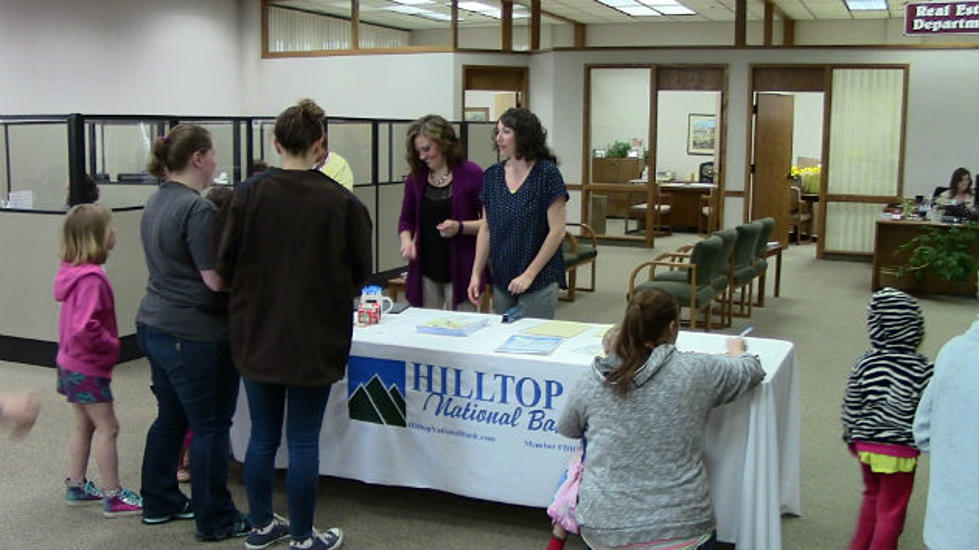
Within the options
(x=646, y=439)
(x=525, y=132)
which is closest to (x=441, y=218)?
(x=525, y=132)

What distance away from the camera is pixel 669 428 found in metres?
2.52

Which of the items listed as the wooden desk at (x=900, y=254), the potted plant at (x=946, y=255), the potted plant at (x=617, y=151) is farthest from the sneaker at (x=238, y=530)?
the potted plant at (x=617, y=151)

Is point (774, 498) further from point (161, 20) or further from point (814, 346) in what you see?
point (161, 20)

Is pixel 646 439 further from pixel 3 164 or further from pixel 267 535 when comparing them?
pixel 3 164

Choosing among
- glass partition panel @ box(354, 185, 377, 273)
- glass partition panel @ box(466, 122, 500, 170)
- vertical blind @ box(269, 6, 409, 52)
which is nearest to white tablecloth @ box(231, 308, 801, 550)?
Result: glass partition panel @ box(354, 185, 377, 273)

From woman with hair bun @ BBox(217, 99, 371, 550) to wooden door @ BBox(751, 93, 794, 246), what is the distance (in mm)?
9015

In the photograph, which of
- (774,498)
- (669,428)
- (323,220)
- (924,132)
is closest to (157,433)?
(323,220)

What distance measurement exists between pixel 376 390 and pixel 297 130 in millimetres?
992

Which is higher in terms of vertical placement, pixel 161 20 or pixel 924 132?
pixel 161 20

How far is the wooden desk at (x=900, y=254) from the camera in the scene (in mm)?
8250

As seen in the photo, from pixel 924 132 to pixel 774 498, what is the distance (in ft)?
28.3

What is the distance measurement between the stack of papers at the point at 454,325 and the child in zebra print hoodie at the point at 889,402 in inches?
50.2

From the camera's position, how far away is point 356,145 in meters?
8.22

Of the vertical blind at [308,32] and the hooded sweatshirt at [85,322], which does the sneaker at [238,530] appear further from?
the vertical blind at [308,32]
